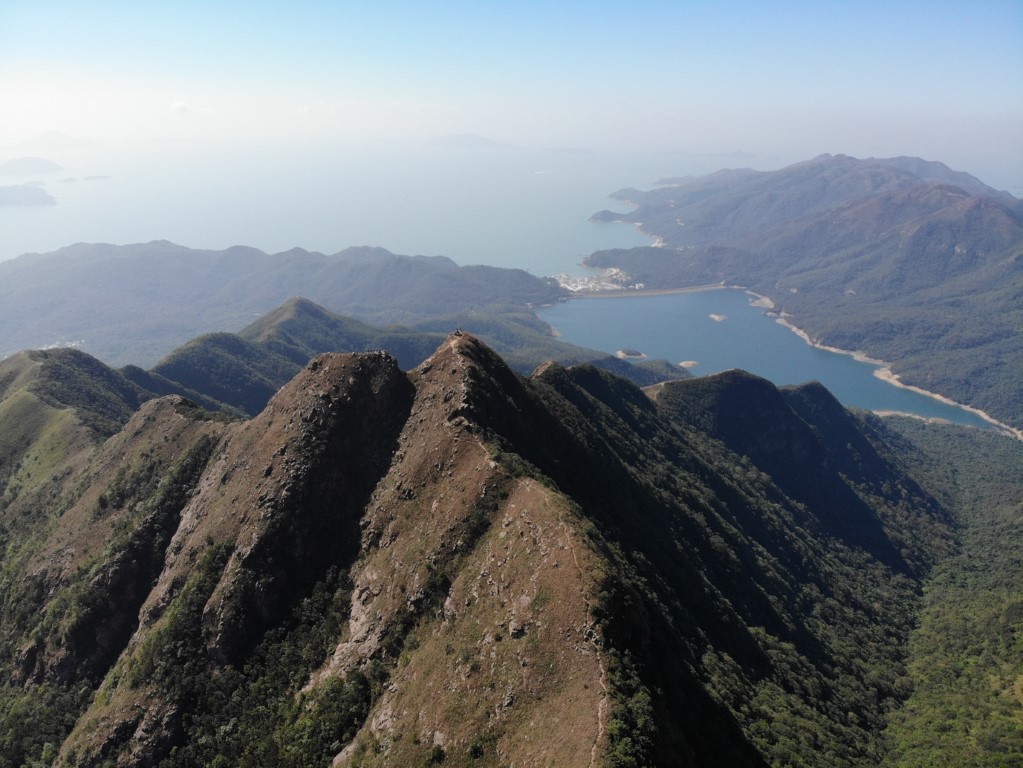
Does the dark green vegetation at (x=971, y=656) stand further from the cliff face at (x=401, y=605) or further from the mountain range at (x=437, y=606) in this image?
the cliff face at (x=401, y=605)

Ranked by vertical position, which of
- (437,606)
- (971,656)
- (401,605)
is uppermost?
(437,606)

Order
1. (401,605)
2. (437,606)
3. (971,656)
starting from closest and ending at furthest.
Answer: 1. (437,606)
2. (401,605)
3. (971,656)

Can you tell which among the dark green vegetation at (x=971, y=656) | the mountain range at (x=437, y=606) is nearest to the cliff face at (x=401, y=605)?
the mountain range at (x=437, y=606)

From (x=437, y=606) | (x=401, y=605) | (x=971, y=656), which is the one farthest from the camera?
(x=971, y=656)

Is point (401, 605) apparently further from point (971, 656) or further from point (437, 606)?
point (971, 656)

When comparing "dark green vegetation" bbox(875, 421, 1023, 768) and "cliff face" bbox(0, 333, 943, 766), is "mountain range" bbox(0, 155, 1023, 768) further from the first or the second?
"dark green vegetation" bbox(875, 421, 1023, 768)

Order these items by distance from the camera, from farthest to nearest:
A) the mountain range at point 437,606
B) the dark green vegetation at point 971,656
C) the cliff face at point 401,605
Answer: the dark green vegetation at point 971,656 < the mountain range at point 437,606 < the cliff face at point 401,605

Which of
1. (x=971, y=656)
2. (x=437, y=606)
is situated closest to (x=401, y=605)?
(x=437, y=606)

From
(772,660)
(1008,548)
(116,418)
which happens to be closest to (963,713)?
(772,660)

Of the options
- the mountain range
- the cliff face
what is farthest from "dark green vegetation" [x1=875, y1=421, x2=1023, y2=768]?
the cliff face
